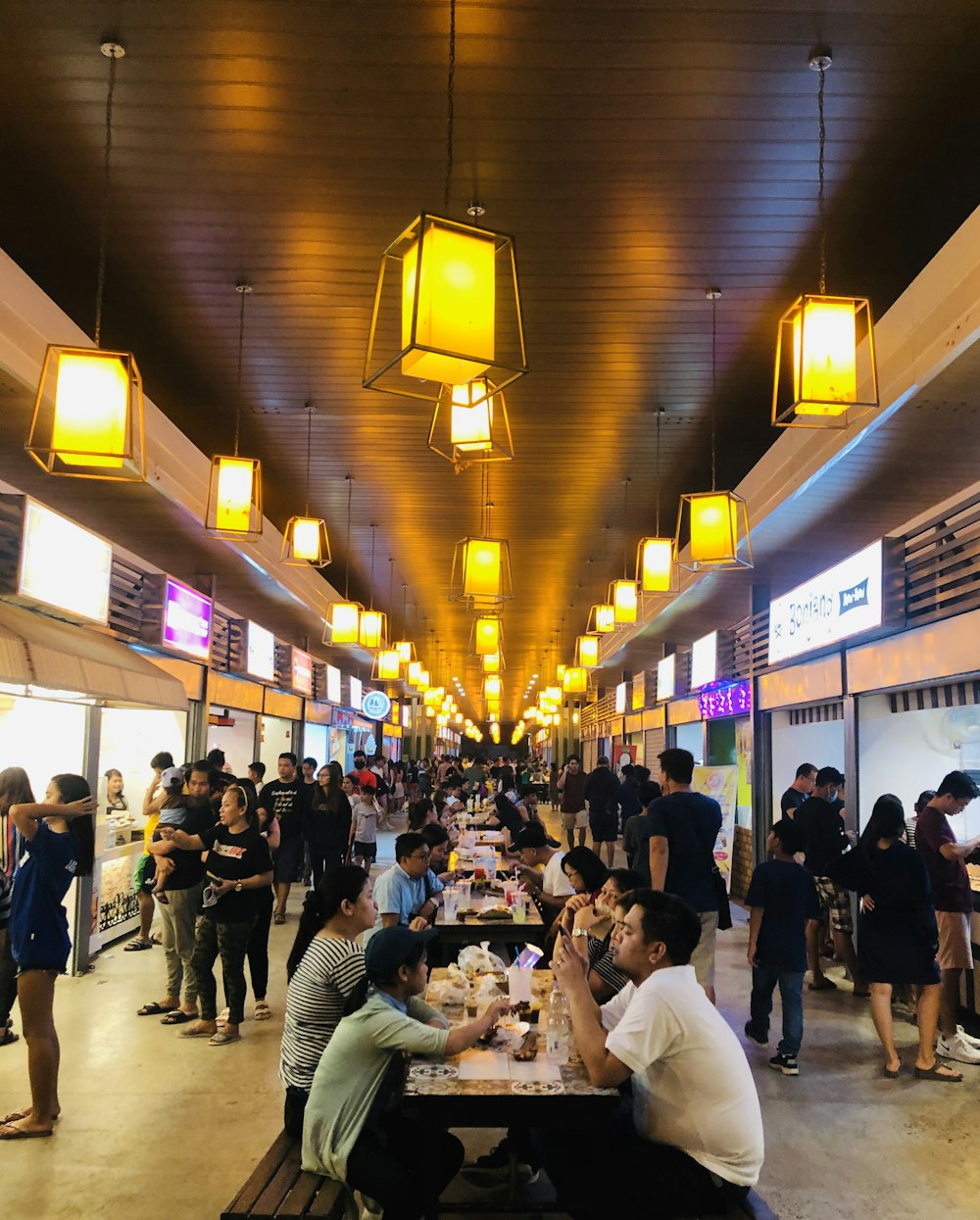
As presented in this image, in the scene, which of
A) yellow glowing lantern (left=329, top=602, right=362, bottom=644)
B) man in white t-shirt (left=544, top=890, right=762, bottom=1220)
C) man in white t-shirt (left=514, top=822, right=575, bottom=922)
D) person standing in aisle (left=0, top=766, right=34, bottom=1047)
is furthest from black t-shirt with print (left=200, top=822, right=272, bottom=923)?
yellow glowing lantern (left=329, top=602, right=362, bottom=644)

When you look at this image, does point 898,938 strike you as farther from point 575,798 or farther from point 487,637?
point 575,798

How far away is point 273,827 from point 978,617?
17.9ft

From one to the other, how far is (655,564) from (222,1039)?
5.31 metres

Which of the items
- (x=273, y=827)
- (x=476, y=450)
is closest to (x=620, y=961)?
(x=476, y=450)

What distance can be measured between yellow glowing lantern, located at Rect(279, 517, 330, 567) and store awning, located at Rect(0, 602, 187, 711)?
163 cm

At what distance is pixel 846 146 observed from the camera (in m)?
4.84

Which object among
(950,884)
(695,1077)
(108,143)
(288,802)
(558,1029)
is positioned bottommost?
(558,1029)

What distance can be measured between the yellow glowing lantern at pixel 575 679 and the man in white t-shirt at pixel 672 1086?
16287 millimetres

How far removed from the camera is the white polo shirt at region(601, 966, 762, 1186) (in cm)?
300

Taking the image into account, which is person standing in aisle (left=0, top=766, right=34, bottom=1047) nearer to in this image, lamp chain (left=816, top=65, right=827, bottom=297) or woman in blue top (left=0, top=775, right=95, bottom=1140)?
woman in blue top (left=0, top=775, right=95, bottom=1140)

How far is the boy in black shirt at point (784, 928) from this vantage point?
Result: 5.84m

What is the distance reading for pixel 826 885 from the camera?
797 cm

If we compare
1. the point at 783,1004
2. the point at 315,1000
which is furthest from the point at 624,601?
the point at 315,1000

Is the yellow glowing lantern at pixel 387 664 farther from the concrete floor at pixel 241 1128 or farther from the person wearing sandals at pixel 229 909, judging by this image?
the person wearing sandals at pixel 229 909
